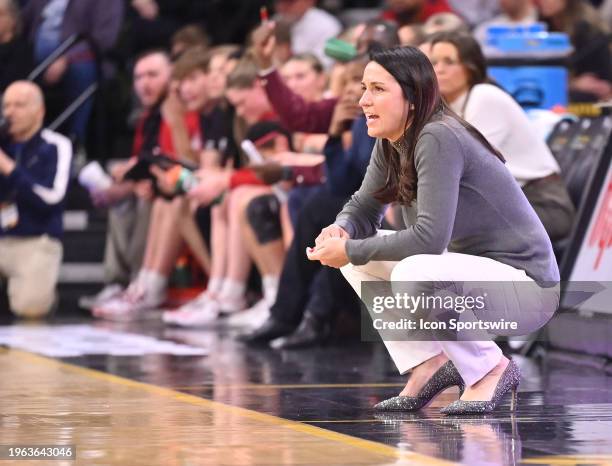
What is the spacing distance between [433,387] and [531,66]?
3.88m

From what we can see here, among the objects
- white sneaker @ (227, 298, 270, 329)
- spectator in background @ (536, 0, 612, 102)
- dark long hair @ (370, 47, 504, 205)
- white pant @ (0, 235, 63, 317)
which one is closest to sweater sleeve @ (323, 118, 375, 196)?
white sneaker @ (227, 298, 270, 329)

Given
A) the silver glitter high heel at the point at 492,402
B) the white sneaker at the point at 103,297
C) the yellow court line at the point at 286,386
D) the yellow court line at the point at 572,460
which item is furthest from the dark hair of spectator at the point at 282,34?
the yellow court line at the point at 572,460

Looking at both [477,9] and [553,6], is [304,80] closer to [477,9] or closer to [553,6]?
[553,6]

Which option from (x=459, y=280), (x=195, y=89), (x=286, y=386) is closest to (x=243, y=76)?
(x=195, y=89)

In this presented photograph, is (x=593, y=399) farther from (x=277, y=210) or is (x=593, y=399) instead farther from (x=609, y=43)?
(x=609, y=43)

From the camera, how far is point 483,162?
4406 mm

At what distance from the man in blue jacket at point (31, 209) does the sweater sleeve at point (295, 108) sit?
6.93 feet

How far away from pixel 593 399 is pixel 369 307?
3.14 ft

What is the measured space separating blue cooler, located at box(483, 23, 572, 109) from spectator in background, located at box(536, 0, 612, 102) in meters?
0.67

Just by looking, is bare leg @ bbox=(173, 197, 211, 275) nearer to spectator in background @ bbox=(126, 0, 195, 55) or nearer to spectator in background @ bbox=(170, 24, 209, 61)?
spectator in background @ bbox=(170, 24, 209, 61)

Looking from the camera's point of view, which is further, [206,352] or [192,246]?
[192,246]

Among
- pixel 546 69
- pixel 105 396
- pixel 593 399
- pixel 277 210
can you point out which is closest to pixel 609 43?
pixel 546 69

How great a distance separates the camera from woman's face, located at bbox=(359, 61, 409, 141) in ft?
14.5

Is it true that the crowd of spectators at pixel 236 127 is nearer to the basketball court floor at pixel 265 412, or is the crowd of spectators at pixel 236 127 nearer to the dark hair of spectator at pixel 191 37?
the dark hair of spectator at pixel 191 37
